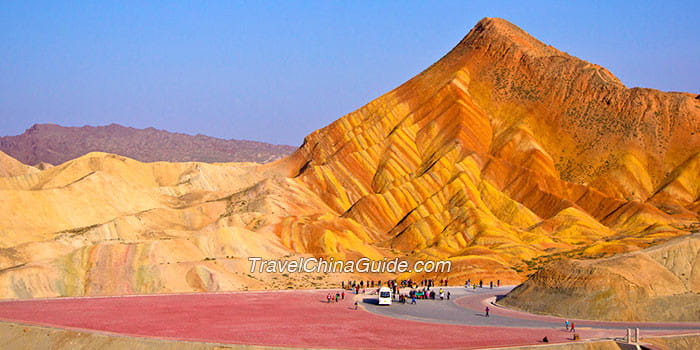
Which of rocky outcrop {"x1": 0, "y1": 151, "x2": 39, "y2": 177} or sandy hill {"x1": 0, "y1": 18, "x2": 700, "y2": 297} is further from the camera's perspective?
rocky outcrop {"x1": 0, "y1": 151, "x2": 39, "y2": 177}

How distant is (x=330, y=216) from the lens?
102812mm

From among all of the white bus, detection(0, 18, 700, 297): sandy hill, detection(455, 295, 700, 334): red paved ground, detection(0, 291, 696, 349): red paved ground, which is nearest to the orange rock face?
detection(0, 18, 700, 297): sandy hill

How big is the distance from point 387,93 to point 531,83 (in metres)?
26.5

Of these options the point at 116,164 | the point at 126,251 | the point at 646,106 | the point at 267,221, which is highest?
the point at 646,106

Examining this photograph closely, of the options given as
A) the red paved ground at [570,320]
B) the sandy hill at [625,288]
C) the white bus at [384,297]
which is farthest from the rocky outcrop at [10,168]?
the sandy hill at [625,288]

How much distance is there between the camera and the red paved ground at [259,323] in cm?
3822

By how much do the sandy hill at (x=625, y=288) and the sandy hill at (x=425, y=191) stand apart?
75.5 feet

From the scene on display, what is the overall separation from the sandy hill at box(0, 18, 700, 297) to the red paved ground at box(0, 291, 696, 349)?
10.9 metres

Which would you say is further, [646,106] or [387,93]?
[387,93]

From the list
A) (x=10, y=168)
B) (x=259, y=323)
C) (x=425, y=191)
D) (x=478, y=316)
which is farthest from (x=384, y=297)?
(x=10, y=168)

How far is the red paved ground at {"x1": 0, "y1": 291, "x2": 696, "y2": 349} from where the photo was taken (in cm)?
3822

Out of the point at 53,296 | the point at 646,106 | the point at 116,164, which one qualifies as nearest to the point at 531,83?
the point at 646,106

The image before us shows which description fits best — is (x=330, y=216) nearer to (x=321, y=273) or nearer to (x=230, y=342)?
(x=321, y=273)

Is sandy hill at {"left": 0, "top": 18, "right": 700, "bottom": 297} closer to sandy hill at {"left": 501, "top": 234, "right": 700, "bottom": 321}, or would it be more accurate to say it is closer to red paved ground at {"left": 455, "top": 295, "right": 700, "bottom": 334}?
red paved ground at {"left": 455, "top": 295, "right": 700, "bottom": 334}
